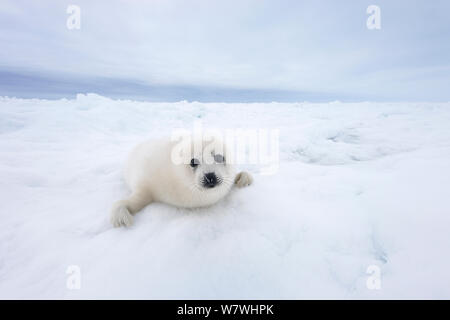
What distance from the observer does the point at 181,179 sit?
202 cm

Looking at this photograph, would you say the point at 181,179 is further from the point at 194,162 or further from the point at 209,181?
the point at 209,181

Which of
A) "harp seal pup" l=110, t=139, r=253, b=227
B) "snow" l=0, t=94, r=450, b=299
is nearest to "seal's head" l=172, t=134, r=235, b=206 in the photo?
"harp seal pup" l=110, t=139, r=253, b=227

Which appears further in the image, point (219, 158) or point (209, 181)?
point (219, 158)

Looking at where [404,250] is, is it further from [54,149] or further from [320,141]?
[54,149]

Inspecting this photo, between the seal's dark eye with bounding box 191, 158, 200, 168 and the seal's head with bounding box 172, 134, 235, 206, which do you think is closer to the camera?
the seal's head with bounding box 172, 134, 235, 206

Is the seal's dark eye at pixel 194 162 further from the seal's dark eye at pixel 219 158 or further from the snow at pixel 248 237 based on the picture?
the snow at pixel 248 237

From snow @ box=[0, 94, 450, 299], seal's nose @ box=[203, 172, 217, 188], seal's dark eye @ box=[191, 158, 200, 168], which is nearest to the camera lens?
snow @ box=[0, 94, 450, 299]

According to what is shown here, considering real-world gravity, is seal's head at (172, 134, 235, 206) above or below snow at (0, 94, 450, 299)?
above

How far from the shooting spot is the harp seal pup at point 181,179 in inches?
74.6

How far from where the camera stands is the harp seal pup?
6.22ft

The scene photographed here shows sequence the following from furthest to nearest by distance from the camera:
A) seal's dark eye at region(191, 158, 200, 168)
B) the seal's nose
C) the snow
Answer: seal's dark eye at region(191, 158, 200, 168) < the seal's nose < the snow

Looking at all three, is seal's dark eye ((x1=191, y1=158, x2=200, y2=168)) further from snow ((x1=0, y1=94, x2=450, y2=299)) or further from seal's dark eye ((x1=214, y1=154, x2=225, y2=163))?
snow ((x1=0, y1=94, x2=450, y2=299))

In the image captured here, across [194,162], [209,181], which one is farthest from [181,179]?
[209,181]
